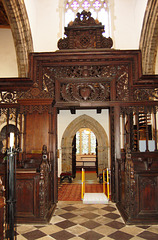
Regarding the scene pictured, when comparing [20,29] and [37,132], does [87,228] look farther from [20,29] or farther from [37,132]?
[20,29]

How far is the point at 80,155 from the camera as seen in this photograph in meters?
13.8

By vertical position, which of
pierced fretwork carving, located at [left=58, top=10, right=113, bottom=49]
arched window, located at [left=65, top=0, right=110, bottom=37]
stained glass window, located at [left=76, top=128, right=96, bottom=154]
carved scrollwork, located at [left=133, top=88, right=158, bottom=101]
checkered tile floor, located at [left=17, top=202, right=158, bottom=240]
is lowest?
checkered tile floor, located at [left=17, top=202, right=158, bottom=240]

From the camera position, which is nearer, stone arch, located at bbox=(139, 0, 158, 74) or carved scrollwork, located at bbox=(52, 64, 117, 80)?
carved scrollwork, located at bbox=(52, 64, 117, 80)

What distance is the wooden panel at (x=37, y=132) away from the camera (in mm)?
4898

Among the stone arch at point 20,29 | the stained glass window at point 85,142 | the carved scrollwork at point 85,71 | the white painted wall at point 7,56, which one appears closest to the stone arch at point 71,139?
the white painted wall at point 7,56

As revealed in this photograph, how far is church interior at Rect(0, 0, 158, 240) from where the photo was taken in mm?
3662

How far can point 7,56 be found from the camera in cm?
877

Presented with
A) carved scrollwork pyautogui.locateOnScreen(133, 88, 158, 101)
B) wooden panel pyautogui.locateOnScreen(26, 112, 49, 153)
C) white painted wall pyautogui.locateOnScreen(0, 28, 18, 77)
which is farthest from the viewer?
white painted wall pyautogui.locateOnScreen(0, 28, 18, 77)

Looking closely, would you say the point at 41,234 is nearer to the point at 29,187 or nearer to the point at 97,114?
the point at 29,187

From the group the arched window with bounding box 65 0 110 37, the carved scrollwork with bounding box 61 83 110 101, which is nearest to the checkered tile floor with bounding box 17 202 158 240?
the carved scrollwork with bounding box 61 83 110 101

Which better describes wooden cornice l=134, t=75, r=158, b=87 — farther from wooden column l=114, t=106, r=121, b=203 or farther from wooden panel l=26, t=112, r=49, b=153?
wooden panel l=26, t=112, r=49, b=153

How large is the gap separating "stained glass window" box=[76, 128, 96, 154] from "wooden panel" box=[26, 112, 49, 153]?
9.32m

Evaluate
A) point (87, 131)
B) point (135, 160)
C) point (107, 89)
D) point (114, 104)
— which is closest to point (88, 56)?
point (107, 89)

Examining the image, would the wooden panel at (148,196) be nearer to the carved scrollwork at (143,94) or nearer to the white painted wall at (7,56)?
the carved scrollwork at (143,94)
